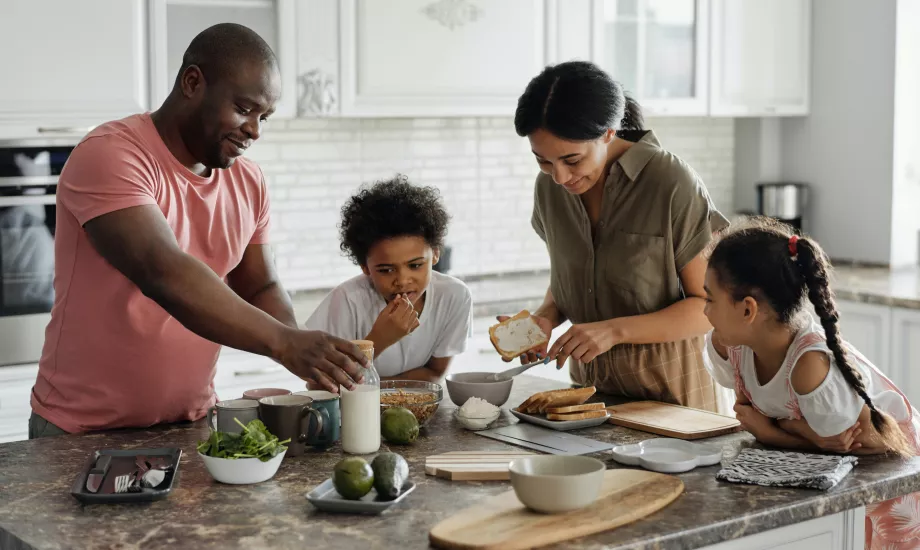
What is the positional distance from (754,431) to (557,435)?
0.39m

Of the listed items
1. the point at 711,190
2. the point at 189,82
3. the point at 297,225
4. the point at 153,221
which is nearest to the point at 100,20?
the point at 297,225

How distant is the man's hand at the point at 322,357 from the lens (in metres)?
2.03

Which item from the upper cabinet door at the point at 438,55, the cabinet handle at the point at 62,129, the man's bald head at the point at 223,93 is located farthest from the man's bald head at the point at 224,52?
the upper cabinet door at the point at 438,55

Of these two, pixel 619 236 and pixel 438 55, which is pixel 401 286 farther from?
pixel 438 55

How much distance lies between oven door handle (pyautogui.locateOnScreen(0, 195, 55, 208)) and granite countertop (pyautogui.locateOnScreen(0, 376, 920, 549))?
5.36ft

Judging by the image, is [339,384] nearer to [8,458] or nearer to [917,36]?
[8,458]

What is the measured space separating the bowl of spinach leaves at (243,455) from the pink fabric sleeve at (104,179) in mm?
495

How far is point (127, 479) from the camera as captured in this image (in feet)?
6.23

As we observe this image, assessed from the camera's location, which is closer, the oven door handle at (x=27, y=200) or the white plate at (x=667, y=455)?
the white plate at (x=667, y=455)

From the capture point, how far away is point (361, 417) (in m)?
2.13

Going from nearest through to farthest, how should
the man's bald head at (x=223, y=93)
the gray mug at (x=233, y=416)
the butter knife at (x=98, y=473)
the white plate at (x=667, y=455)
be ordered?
1. the butter knife at (x=98, y=473)
2. the white plate at (x=667, y=455)
3. the gray mug at (x=233, y=416)
4. the man's bald head at (x=223, y=93)

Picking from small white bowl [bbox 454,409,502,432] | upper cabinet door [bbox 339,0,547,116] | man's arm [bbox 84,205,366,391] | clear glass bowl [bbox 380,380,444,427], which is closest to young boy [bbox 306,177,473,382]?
clear glass bowl [bbox 380,380,444,427]

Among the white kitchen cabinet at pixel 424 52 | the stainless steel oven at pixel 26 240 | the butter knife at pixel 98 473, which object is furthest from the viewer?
the white kitchen cabinet at pixel 424 52

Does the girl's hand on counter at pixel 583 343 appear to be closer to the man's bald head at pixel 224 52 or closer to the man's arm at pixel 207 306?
the man's arm at pixel 207 306
